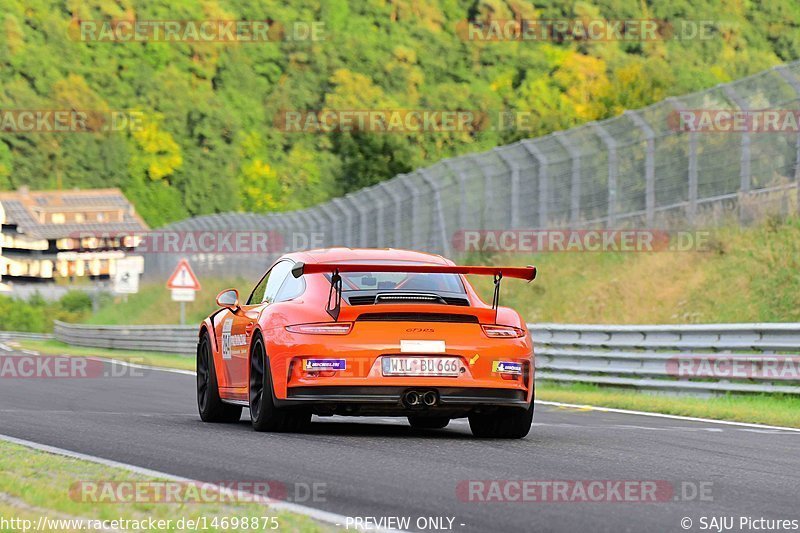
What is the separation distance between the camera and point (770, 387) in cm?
1586

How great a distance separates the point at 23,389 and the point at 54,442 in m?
7.93

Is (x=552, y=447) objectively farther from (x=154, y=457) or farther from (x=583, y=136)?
(x=583, y=136)

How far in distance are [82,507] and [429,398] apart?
3.83m

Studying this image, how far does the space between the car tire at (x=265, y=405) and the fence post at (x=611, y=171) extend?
1525cm

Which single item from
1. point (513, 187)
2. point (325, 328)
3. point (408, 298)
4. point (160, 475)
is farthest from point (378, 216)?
point (160, 475)

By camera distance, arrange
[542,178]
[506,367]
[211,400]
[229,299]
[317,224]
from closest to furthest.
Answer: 1. [506,367]
2. [229,299]
3. [211,400]
4. [542,178]
5. [317,224]

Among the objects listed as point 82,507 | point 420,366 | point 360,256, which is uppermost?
point 360,256

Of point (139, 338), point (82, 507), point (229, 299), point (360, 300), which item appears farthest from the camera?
point (139, 338)

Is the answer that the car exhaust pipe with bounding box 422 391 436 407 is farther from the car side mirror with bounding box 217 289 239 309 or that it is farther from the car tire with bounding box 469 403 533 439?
the car side mirror with bounding box 217 289 239 309

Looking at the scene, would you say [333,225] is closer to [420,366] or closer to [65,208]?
[420,366]

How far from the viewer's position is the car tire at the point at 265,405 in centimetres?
1037

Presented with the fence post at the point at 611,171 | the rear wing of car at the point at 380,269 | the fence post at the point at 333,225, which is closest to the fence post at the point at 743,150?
the fence post at the point at 611,171

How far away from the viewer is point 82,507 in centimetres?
647

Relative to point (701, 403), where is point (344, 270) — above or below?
above
